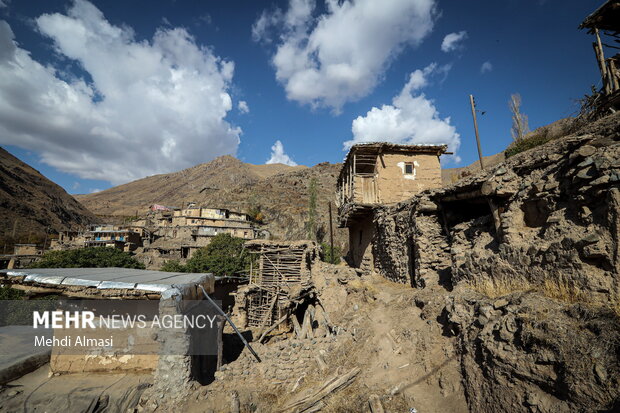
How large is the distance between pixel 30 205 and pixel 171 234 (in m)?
44.6

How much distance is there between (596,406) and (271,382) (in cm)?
652

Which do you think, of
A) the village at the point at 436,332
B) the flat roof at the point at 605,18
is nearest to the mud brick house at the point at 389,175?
the village at the point at 436,332

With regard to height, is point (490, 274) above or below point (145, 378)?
above

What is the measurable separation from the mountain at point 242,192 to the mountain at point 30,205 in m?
15.1

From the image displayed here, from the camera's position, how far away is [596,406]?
3.17m

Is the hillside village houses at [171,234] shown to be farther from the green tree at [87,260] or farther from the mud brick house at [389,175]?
the mud brick house at [389,175]

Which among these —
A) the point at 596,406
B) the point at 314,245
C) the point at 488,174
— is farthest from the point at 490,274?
the point at 314,245

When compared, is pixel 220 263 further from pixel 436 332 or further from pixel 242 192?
pixel 242 192

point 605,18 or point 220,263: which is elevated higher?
point 605,18

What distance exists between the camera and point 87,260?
25.3 metres

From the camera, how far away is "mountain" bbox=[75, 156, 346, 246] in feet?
187

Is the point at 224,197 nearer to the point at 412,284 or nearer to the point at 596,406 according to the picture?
the point at 412,284

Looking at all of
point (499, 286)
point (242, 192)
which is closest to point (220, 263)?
point (499, 286)

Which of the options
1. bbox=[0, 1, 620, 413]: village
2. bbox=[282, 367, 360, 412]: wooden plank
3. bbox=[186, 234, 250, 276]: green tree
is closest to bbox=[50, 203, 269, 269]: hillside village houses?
bbox=[186, 234, 250, 276]: green tree
